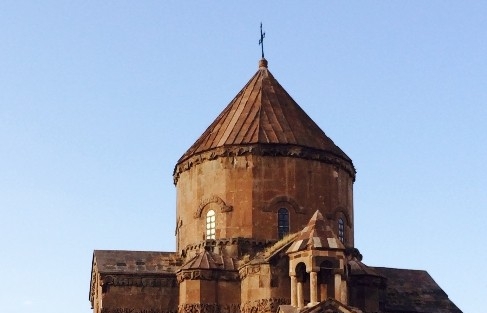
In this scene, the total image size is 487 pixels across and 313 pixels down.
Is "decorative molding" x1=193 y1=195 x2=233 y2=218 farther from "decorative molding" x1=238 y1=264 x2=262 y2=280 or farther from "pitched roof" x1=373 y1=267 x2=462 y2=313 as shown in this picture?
"pitched roof" x1=373 y1=267 x2=462 y2=313

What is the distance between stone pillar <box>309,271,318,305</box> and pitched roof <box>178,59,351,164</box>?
7133 millimetres

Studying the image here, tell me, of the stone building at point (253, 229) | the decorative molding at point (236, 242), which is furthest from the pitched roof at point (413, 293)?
the decorative molding at point (236, 242)

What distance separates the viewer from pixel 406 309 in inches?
1550

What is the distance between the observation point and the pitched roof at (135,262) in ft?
125

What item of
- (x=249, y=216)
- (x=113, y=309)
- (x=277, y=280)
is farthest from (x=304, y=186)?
(x=113, y=309)

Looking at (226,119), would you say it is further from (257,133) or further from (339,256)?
(339,256)

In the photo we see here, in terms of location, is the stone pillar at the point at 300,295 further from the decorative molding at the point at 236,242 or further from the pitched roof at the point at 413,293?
the pitched roof at the point at 413,293

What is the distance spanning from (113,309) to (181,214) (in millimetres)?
5044

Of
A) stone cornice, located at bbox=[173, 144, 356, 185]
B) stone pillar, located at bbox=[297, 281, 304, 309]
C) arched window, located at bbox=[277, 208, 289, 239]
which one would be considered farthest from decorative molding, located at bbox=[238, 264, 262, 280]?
stone cornice, located at bbox=[173, 144, 356, 185]

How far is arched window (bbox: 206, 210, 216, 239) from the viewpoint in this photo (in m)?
38.8

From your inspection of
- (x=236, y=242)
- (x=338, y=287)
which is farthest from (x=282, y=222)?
(x=338, y=287)

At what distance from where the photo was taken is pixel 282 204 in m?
38.5

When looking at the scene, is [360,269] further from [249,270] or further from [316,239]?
[249,270]

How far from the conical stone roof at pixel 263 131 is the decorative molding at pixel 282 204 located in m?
1.72
